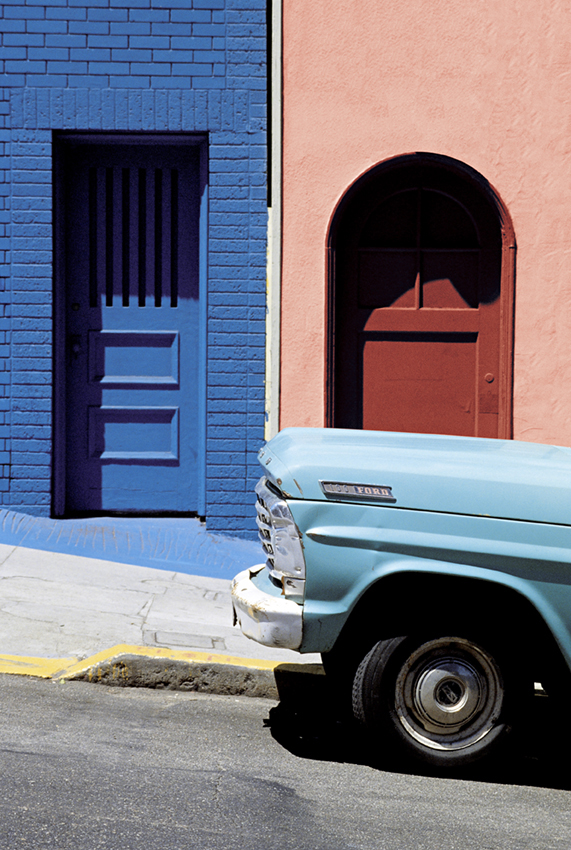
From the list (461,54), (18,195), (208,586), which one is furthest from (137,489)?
(461,54)

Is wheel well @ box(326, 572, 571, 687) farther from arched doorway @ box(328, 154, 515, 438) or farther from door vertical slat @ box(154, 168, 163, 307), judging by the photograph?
door vertical slat @ box(154, 168, 163, 307)

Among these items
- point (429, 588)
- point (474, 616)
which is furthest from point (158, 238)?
point (474, 616)

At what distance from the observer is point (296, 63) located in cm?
772

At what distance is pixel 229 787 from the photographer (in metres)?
3.54

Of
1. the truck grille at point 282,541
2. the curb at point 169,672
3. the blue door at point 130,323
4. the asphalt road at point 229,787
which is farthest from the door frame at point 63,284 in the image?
the truck grille at point 282,541

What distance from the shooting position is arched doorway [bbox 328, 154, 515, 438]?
25.8 feet

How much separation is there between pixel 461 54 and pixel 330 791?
Result: 620 centimetres

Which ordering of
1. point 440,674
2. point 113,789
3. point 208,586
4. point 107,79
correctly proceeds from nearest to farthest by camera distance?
point 113,789
point 440,674
point 208,586
point 107,79

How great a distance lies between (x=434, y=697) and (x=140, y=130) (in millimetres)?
5460

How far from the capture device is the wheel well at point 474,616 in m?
3.72

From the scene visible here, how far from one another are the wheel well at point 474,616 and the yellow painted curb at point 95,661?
124cm

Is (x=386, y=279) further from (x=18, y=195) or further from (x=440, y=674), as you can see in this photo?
(x=440, y=674)

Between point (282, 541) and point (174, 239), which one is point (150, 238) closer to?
point (174, 239)

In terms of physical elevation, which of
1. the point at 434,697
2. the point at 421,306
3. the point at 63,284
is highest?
the point at 63,284
